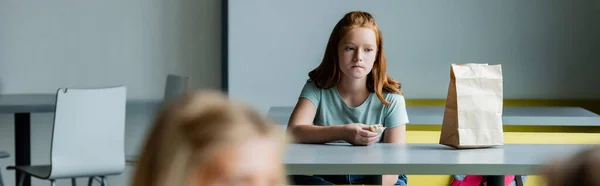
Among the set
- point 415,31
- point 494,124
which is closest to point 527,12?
point 415,31

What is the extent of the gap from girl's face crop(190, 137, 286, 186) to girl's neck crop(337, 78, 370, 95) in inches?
90.1

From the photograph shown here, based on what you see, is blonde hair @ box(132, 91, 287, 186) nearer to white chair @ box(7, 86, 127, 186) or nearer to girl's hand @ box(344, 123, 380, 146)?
girl's hand @ box(344, 123, 380, 146)

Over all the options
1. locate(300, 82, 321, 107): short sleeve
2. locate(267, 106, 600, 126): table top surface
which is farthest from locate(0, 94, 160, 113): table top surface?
locate(300, 82, 321, 107): short sleeve

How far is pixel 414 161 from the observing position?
2428 millimetres

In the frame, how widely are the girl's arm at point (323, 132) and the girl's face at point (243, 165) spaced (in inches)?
78.3

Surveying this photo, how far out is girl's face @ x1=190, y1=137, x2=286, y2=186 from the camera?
2.47ft

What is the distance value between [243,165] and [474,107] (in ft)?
6.38

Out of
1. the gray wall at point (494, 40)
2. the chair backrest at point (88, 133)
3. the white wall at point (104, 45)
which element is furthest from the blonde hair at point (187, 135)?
the white wall at point (104, 45)

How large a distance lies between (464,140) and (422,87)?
2722 millimetres

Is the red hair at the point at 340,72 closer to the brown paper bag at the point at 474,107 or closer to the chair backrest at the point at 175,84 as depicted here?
the brown paper bag at the point at 474,107

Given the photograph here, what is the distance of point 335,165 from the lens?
237 centimetres

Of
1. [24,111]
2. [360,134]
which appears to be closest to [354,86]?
[360,134]

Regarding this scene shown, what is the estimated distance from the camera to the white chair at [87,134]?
442 centimetres

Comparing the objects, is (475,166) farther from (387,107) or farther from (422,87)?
(422,87)
